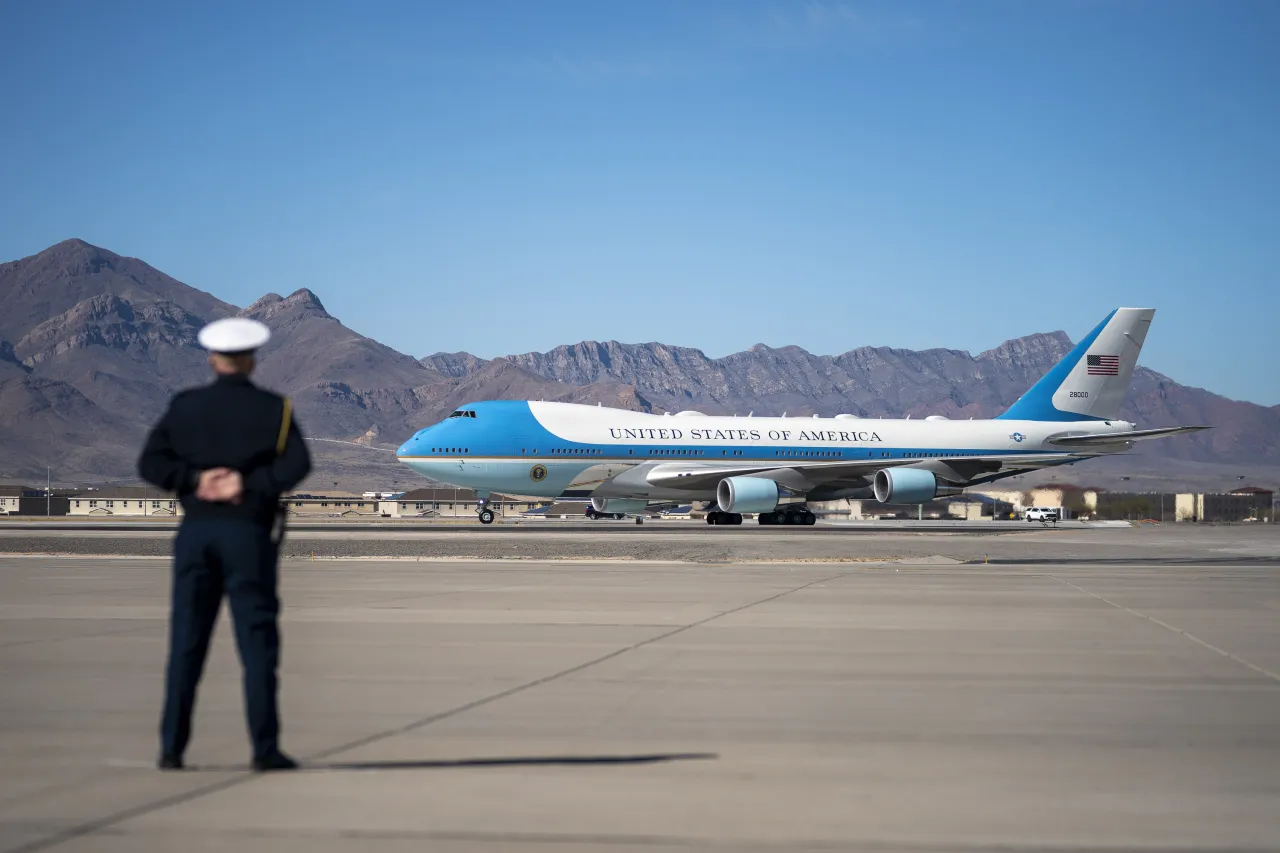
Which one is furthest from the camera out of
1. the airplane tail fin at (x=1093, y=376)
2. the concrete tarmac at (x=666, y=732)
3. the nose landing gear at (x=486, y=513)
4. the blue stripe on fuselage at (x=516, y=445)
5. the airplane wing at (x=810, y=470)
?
the airplane tail fin at (x=1093, y=376)

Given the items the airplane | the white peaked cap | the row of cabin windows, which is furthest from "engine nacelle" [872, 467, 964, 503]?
the white peaked cap

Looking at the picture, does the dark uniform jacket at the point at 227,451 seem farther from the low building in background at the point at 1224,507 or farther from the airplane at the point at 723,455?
the low building in background at the point at 1224,507

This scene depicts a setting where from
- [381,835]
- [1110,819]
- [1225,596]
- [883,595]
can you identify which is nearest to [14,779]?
[381,835]

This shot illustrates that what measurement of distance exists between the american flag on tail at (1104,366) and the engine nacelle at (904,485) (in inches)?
552

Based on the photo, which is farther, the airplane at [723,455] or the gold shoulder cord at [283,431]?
the airplane at [723,455]

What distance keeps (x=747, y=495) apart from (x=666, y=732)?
41382mm

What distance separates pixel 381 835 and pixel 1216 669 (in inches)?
272

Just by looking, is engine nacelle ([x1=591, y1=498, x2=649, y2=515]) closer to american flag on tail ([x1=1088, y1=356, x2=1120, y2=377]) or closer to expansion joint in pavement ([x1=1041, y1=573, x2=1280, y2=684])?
american flag on tail ([x1=1088, y1=356, x2=1120, y2=377])

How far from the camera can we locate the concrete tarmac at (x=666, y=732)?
4.91 metres

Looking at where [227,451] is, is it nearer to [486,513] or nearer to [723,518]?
[486,513]

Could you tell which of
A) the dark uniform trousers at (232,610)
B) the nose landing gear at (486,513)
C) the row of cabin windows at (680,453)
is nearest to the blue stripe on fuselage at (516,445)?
the row of cabin windows at (680,453)

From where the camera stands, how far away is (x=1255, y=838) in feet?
15.7

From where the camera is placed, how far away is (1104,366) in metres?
60.1

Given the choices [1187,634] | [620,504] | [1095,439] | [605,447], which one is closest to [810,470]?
[620,504]
